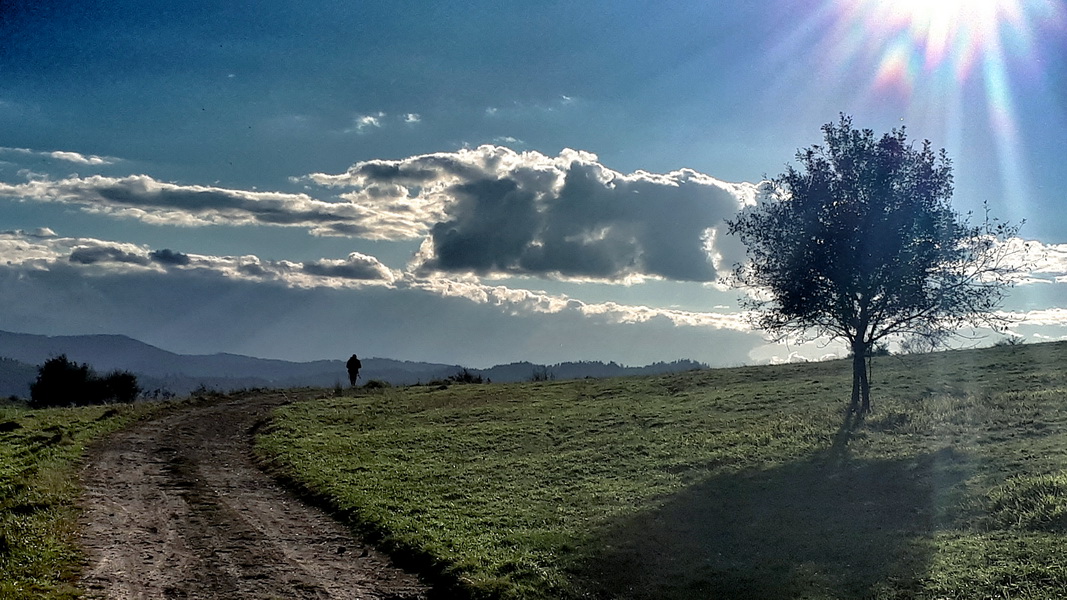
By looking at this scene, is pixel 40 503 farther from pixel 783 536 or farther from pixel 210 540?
pixel 783 536

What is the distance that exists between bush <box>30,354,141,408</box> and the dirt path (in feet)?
210

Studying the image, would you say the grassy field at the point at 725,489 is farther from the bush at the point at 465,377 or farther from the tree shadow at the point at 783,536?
the bush at the point at 465,377

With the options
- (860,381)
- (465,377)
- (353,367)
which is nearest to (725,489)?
(860,381)

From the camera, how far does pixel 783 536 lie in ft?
59.4

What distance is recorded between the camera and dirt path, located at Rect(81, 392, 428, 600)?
48.9ft

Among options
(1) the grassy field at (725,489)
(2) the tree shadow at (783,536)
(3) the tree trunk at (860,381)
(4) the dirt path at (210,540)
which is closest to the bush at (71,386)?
(1) the grassy field at (725,489)

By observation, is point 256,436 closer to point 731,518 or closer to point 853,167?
point 731,518

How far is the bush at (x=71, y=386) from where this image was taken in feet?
277

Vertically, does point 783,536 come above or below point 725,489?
below

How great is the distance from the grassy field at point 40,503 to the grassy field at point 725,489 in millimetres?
6691

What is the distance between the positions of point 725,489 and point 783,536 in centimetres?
479

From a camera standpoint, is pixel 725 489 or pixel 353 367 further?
pixel 353 367

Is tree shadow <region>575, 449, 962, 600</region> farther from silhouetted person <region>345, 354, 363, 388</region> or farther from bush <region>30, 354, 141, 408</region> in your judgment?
bush <region>30, 354, 141, 408</region>

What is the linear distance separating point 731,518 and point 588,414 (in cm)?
2032
